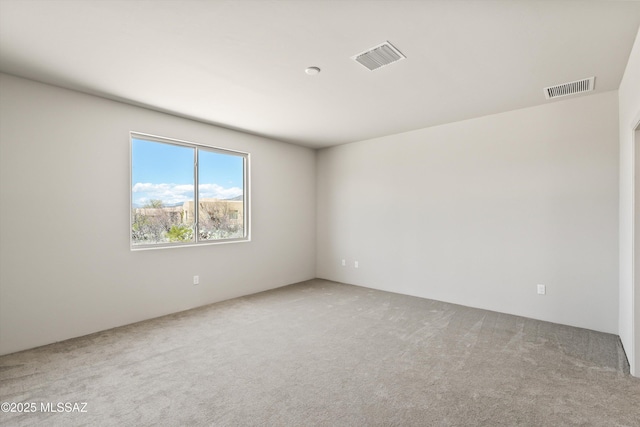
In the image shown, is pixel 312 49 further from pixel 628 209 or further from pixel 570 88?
pixel 628 209

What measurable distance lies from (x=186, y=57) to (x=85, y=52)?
0.78 m

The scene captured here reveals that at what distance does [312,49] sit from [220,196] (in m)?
2.95

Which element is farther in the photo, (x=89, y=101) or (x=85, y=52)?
(x=89, y=101)

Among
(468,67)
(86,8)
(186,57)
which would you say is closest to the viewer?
(86,8)

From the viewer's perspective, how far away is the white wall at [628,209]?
2.37 m

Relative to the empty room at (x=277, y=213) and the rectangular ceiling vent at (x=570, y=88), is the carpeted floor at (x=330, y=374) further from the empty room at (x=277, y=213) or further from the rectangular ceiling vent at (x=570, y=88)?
the rectangular ceiling vent at (x=570, y=88)

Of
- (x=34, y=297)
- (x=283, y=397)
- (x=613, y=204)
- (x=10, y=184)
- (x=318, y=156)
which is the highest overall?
(x=318, y=156)

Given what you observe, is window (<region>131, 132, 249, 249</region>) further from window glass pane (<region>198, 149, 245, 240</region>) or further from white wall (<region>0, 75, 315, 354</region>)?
white wall (<region>0, 75, 315, 354</region>)

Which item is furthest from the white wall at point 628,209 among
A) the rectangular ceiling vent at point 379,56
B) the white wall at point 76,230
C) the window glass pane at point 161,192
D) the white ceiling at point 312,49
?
the window glass pane at point 161,192

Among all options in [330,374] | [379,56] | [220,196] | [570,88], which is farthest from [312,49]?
[220,196]

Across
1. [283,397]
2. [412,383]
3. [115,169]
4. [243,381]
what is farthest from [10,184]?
[412,383]

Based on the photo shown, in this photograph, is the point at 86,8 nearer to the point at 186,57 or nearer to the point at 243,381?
the point at 186,57

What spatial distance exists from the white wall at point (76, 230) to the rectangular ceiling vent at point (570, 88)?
13.8 ft

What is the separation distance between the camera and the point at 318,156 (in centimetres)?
616
